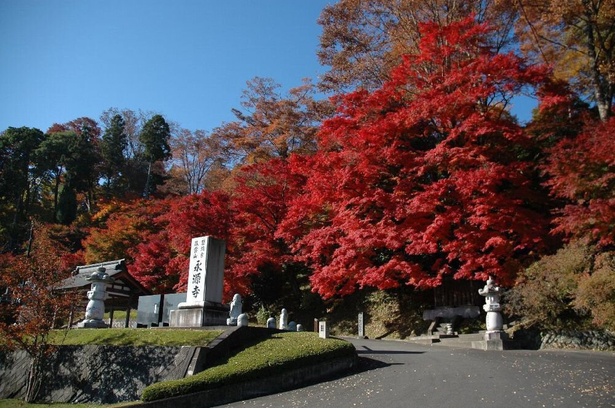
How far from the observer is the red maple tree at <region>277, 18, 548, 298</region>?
15.9m

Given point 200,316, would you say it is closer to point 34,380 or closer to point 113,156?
point 34,380

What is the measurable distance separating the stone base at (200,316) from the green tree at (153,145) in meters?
30.0

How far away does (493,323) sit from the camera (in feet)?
47.9

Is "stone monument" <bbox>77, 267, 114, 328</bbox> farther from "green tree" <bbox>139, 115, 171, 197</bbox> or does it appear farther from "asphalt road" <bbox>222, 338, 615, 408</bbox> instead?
"green tree" <bbox>139, 115, 171, 197</bbox>

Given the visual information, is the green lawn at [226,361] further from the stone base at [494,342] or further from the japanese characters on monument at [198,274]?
the stone base at [494,342]

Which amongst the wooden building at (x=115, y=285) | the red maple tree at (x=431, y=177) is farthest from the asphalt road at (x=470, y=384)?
the wooden building at (x=115, y=285)

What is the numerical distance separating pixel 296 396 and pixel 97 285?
32.5 ft

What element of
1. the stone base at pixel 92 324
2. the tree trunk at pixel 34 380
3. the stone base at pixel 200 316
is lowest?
the tree trunk at pixel 34 380

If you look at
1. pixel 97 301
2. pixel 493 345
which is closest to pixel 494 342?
pixel 493 345

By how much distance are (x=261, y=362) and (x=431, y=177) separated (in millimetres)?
12195

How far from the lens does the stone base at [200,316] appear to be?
549 inches

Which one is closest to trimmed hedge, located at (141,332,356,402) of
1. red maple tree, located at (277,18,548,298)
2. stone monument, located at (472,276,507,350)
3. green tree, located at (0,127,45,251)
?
stone monument, located at (472,276,507,350)

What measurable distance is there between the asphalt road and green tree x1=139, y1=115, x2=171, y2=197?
35.1m

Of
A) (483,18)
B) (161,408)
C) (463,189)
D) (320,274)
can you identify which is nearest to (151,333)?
(161,408)
